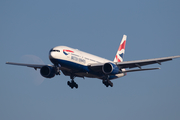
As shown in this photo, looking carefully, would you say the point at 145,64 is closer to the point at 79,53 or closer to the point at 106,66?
the point at 106,66

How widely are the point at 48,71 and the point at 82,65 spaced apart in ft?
19.4

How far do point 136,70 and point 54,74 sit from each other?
41.4 ft

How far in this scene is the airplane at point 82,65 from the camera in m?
46.6

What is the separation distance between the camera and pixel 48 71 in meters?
51.4

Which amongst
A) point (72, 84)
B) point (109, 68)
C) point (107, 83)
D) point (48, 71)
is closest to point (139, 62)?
point (109, 68)

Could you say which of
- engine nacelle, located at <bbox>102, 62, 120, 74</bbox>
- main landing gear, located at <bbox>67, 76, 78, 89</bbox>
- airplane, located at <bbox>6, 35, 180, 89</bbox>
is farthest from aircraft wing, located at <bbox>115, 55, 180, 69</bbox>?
main landing gear, located at <bbox>67, 76, 78, 89</bbox>

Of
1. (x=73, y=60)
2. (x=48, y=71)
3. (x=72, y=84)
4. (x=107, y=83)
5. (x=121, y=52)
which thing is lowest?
(x=107, y=83)

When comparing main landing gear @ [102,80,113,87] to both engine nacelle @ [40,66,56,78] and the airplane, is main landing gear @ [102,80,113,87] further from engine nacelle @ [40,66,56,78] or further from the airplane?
engine nacelle @ [40,66,56,78]

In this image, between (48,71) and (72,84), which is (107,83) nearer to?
(72,84)

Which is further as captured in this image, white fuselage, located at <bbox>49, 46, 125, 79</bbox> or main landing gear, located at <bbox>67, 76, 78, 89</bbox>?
main landing gear, located at <bbox>67, 76, 78, 89</bbox>

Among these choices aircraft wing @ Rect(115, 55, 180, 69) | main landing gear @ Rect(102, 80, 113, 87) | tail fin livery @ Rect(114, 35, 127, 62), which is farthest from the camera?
tail fin livery @ Rect(114, 35, 127, 62)

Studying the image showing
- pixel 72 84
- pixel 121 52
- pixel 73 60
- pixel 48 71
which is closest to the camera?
pixel 73 60

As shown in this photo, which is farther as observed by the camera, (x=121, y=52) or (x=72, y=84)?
(x=121, y=52)

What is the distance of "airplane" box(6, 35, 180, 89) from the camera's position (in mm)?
46562
